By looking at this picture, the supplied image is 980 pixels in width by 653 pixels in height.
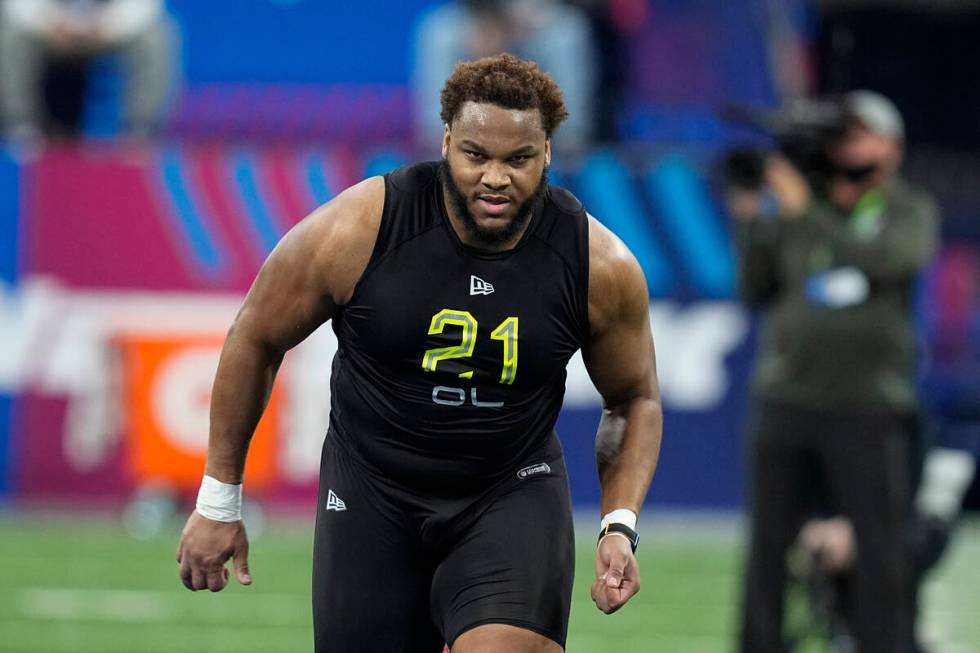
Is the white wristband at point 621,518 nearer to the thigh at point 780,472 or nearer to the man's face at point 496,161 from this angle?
the man's face at point 496,161

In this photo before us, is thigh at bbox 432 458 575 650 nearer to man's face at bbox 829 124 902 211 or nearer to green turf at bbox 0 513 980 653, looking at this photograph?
man's face at bbox 829 124 902 211

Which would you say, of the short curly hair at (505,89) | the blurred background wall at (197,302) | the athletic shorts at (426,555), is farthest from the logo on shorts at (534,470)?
the blurred background wall at (197,302)

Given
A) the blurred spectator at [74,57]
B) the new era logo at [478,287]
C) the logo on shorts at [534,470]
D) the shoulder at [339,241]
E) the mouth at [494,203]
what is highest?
the blurred spectator at [74,57]

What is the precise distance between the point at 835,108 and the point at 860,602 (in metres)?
2.13

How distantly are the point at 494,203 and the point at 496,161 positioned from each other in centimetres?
11

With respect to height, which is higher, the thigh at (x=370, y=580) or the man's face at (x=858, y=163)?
the man's face at (x=858, y=163)

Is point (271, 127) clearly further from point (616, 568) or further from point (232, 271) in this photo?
point (616, 568)

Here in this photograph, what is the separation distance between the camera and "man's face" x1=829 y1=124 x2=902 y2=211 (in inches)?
314

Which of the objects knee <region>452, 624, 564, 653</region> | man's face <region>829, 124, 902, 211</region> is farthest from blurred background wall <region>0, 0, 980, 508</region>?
knee <region>452, 624, 564, 653</region>

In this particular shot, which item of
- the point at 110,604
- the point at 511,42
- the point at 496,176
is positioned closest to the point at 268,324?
the point at 496,176

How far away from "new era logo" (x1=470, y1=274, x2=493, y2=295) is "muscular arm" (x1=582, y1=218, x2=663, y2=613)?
28 centimetres

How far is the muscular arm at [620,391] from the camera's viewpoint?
493 centimetres

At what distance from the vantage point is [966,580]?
1249cm

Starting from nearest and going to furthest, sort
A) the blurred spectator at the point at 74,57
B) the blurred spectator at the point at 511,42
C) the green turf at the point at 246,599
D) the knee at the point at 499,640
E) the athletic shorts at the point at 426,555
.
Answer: the knee at the point at 499,640 < the athletic shorts at the point at 426,555 < the green turf at the point at 246,599 < the blurred spectator at the point at 74,57 < the blurred spectator at the point at 511,42
